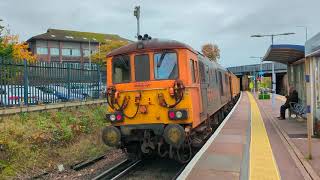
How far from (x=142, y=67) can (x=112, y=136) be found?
1859mm

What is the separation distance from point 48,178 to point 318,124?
316 inches

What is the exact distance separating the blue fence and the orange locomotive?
408 centimetres

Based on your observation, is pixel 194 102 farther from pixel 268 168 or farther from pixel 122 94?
pixel 268 168

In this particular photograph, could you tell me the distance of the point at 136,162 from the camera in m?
12.2

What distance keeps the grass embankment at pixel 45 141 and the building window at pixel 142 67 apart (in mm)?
3293

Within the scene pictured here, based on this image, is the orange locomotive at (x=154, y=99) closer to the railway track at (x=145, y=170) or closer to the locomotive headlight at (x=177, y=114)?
→ the locomotive headlight at (x=177, y=114)

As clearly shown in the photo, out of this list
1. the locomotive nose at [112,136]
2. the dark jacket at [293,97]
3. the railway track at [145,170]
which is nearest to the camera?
the railway track at [145,170]

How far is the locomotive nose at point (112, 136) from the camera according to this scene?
35.7 feet

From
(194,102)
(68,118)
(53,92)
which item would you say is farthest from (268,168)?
(53,92)

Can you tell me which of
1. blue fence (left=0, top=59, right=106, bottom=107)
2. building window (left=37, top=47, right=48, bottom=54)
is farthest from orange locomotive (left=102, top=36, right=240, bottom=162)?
building window (left=37, top=47, right=48, bottom=54)

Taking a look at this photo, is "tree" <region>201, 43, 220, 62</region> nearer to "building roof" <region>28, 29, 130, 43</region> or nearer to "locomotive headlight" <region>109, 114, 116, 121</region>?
"building roof" <region>28, 29, 130, 43</region>

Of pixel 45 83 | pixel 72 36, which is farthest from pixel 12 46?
pixel 72 36

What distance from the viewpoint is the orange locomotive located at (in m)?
10.6

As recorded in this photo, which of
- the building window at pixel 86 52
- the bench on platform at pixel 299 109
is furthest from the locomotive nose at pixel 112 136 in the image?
the building window at pixel 86 52
